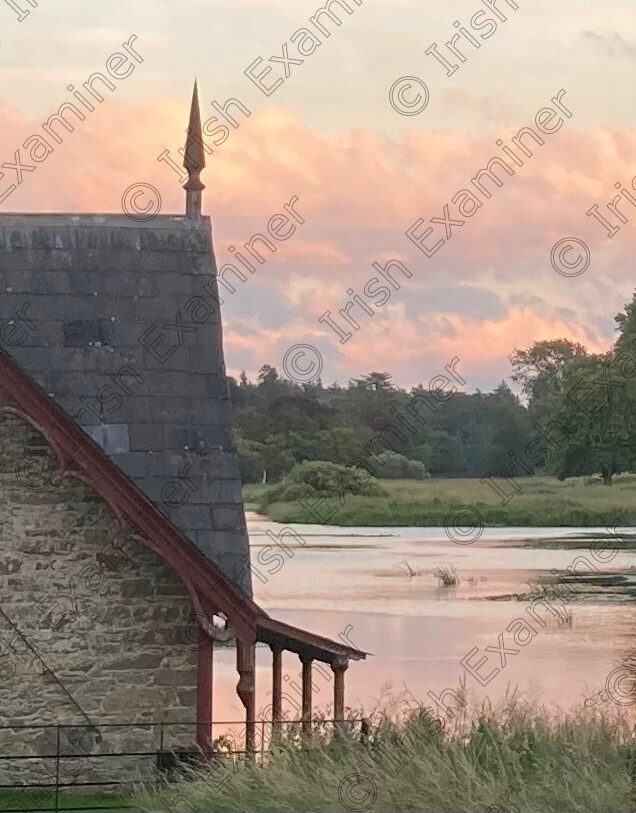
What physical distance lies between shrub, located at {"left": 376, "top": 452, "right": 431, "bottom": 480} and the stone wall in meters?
41.9

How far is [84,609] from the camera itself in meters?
14.5

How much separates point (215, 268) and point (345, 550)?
37.3 m

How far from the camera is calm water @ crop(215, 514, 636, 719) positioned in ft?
92.2

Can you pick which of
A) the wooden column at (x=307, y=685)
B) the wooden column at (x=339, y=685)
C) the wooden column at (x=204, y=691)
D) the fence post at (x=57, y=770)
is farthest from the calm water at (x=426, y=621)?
the fence post at (x=57, y=770)

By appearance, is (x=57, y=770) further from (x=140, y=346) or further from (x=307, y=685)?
(x=140, y=346)

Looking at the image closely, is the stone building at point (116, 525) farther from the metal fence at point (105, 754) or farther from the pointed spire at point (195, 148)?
the pointed spire at point (195, 148)

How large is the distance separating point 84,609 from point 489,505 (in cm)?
4955

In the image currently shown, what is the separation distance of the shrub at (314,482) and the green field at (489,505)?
115cm

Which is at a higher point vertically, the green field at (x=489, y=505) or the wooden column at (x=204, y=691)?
the green field at (x=489, y=505)

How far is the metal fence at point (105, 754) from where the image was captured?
14195mm

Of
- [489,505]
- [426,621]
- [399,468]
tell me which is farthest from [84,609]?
[489,505]

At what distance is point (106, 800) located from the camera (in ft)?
46.0

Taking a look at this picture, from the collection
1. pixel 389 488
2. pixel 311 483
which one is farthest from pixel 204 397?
pixel 389 488

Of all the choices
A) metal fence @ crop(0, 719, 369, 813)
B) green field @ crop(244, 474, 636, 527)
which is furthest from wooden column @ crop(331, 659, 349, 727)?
green field @ crop(244, 474, 636, 527)
